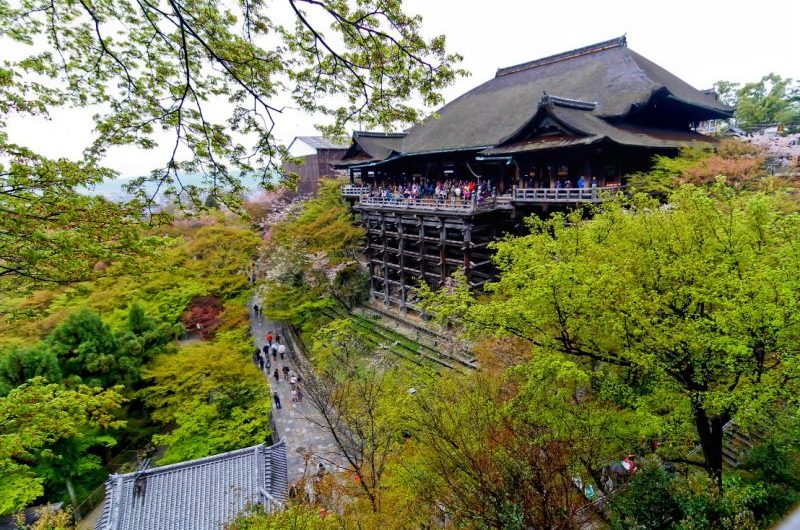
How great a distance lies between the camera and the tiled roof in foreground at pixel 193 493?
34.3ft

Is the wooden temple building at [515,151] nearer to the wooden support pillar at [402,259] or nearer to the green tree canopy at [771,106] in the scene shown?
the wooden support pillar at [402,259]

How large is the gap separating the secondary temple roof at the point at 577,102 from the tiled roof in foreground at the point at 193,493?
13753 mm

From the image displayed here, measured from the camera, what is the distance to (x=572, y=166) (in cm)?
1683

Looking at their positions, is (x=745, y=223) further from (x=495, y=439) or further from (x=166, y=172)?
(x=166, y=172)

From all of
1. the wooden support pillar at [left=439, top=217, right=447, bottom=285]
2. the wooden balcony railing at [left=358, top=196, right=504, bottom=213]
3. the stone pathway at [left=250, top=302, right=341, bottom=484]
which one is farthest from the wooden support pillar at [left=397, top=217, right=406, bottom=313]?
the stone pathway at [left=250, top=302, right=341, bottom=484]

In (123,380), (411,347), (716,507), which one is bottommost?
(411,347)

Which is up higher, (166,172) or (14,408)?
(166,172)

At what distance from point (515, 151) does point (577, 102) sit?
3.62m

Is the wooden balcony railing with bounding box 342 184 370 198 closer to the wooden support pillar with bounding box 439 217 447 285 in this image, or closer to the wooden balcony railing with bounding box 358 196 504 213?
the wooden balcony railing with bounding box 358 196 504 213

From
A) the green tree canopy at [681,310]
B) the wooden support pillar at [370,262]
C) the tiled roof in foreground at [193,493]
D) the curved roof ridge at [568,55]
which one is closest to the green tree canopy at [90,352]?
the tiled roof in foreground at [193,493]

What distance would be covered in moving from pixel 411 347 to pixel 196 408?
9.97 metres

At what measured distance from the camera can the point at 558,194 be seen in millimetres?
15734

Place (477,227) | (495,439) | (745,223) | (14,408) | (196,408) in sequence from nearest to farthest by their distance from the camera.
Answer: (14,408), (745,223), (495,439), (196,408), (477,227)

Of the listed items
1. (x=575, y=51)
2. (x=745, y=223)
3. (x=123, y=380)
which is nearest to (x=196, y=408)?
(x=123, y=380)
